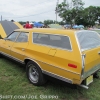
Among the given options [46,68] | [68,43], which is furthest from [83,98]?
[68,43]

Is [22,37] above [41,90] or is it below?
above

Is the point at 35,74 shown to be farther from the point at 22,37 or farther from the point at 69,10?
the point at 69,10

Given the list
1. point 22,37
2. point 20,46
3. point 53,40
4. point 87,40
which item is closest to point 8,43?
point 22,37

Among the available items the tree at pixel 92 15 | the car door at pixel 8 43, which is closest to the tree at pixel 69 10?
the tree at pixel 92 15

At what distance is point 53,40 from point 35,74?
109cm

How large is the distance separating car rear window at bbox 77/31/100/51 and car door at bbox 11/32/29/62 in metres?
1.59

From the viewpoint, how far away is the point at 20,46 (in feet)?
12.9

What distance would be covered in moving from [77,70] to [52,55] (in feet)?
2.26

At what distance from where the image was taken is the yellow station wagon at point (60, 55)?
2.62 meters

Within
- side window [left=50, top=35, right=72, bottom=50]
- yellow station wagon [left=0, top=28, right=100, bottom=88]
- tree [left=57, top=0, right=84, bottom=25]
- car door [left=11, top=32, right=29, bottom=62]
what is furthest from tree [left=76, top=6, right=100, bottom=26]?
side window [left=50, top=35, right=72, bottom=50]

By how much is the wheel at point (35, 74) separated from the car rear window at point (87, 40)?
1.23 metres

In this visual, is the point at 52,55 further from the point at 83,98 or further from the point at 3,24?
the point at 3,24

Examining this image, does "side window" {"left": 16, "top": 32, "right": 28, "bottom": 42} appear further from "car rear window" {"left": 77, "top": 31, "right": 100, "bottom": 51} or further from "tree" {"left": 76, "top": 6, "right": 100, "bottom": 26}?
"tree" {"left": 76, "top": 6, "right": 100, "bottom": 26}

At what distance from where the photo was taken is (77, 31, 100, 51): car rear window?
2.92 meters
